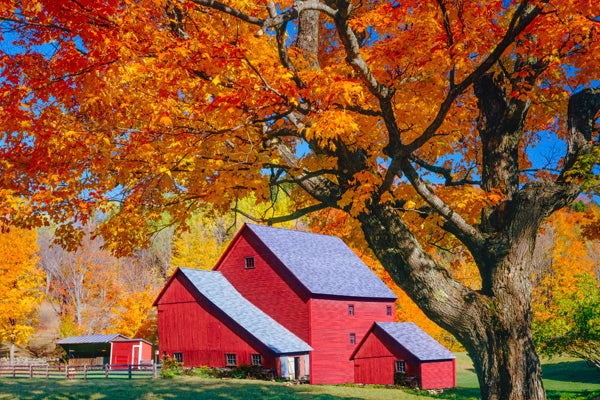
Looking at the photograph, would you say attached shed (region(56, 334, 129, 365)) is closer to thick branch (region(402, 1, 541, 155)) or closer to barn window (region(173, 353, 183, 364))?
barn window (region(173, 353, 183, 364))

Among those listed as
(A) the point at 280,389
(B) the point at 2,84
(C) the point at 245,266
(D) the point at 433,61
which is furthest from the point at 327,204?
(C) the point at 245,266

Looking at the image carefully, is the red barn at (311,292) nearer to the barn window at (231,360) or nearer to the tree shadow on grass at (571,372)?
the barn window at (231,360)

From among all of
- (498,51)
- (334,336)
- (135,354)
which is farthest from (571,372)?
(498,51)

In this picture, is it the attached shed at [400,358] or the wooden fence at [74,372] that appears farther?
the attached shed at [400,358]

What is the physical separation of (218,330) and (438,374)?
1437 centimetres

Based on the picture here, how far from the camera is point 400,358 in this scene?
3319cm

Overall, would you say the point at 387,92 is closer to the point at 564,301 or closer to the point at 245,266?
the point at 564,301

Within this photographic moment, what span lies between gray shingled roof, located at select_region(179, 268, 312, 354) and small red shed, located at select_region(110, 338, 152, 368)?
425 inches

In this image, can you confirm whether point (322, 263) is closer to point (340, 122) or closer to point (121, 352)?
point (121, 352)

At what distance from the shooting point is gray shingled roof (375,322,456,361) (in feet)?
108

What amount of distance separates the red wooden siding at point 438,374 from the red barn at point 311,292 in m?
5.01

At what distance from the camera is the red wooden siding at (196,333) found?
3138cm

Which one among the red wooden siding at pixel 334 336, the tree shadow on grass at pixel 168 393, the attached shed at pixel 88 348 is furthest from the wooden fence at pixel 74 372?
the red wooden siding at pixel 334 336

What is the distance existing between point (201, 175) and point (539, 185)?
7100 millimetres
